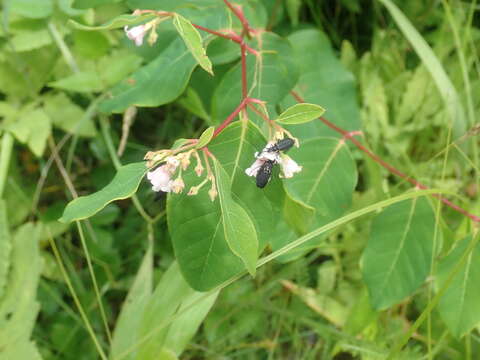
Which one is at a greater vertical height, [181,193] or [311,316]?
[181,193]

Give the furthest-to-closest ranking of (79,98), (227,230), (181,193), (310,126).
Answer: (79,98) < (310,126) < (181,193) < (227,230)

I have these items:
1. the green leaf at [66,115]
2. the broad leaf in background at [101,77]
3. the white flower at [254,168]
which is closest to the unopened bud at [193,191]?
the white flower at [254,168]

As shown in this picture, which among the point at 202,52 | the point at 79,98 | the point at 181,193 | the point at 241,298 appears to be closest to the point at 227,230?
the point at 181,193

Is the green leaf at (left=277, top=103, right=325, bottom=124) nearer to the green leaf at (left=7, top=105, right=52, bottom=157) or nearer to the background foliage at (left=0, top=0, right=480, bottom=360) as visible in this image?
the background foliage at (left=0, top=0, right=480, bottom=360)

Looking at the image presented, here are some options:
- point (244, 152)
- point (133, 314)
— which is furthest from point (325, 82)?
point (133, 314)

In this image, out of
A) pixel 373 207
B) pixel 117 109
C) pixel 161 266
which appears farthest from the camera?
pixel 161 266

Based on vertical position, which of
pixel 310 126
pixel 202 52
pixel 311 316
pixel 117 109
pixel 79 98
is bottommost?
pixel 311 316

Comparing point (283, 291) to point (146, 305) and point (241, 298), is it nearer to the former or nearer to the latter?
point (241, 298)
